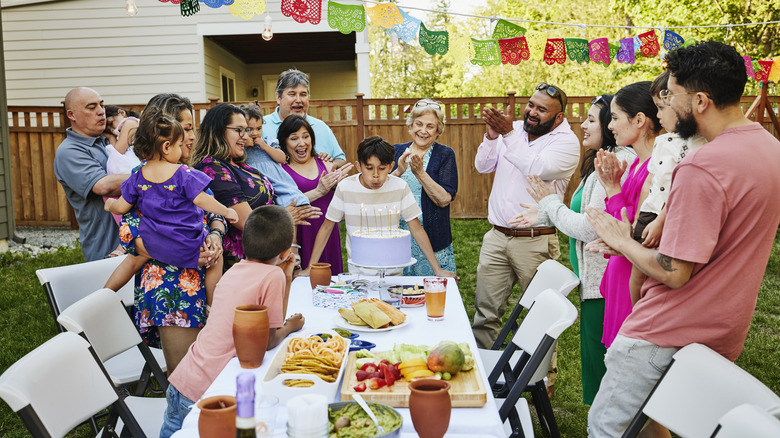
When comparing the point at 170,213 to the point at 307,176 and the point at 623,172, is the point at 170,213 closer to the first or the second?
the point at 307,176

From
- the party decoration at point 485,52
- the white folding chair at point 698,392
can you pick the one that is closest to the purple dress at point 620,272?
the white folding chair at point 698,392

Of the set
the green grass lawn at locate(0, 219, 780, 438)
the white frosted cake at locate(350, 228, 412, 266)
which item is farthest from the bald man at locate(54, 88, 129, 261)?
the white frosted cake at locate(350, 228, 412, 266)

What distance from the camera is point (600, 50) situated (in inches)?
315

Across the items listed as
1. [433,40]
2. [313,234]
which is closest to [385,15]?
[433,40]

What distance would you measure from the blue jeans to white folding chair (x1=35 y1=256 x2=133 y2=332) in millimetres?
1171

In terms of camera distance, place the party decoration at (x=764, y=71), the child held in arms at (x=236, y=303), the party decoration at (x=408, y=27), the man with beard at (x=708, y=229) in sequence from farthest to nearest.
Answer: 1. the party decoration at (x=764, y=71)
2. the party decoration at (x=408, y=27)
3. the child held in arms at (x=236, y=303)
4. the man with beard at (x=708, y=229)

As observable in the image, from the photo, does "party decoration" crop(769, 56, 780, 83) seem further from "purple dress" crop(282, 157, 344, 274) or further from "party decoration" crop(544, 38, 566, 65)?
"purple dress" crop(282, 157, 344, 274)

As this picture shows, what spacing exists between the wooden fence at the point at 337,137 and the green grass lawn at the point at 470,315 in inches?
87.7

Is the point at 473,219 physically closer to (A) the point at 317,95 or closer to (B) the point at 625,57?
(B) the point at 625,57

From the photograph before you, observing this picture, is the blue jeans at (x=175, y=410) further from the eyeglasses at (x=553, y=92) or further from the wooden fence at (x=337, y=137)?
the wooden fence at (x=337, y=137)

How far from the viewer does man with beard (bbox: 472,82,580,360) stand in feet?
12.8

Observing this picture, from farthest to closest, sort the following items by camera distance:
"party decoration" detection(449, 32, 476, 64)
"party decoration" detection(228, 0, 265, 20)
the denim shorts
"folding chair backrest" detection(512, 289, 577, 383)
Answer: "party decoration" detection(449, 32, 476, 64) < "party decoration" detection(228, 0, 265, 20) < "folding chair backrest" detection(512, 289, 577, 383) < the denim shorts

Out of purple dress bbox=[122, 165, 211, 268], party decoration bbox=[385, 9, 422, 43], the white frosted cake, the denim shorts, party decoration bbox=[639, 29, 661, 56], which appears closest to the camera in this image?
the denim shorts

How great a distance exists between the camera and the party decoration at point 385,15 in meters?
6.35
